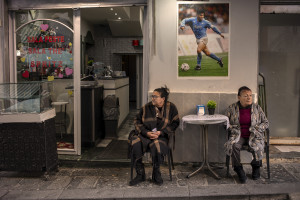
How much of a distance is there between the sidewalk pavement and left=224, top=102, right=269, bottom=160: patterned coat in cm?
45

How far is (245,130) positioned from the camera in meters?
4.92

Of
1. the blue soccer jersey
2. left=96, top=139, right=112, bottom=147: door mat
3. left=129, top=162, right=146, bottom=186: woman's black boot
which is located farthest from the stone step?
left=96, top=139, right=112, bottom=147: door mat

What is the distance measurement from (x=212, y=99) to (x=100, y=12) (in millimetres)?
6316

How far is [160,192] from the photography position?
442cm

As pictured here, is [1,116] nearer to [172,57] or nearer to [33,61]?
[33,61]

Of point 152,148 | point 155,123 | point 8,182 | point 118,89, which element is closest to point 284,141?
point 155,123

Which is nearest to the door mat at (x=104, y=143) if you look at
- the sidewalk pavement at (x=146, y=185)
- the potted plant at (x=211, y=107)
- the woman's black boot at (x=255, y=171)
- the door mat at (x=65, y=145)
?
the door mat at (x=65, y=145)

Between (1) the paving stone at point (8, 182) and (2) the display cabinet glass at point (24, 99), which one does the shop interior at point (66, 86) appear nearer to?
(2) the display cabinet glass at point (24, 99)

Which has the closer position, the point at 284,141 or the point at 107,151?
the point at 107,151

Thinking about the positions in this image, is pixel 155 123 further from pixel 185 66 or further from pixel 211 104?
pixel 185 66

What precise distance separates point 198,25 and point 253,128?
5.72 feet

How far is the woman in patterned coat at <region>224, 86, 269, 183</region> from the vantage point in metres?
4.72

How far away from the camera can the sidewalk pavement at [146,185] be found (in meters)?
4.32

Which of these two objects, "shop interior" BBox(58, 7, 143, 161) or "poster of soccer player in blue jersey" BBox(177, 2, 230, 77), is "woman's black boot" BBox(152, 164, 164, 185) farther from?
"poster of soccer player in blue jersey" BBox(177, 2, 230, 77)
